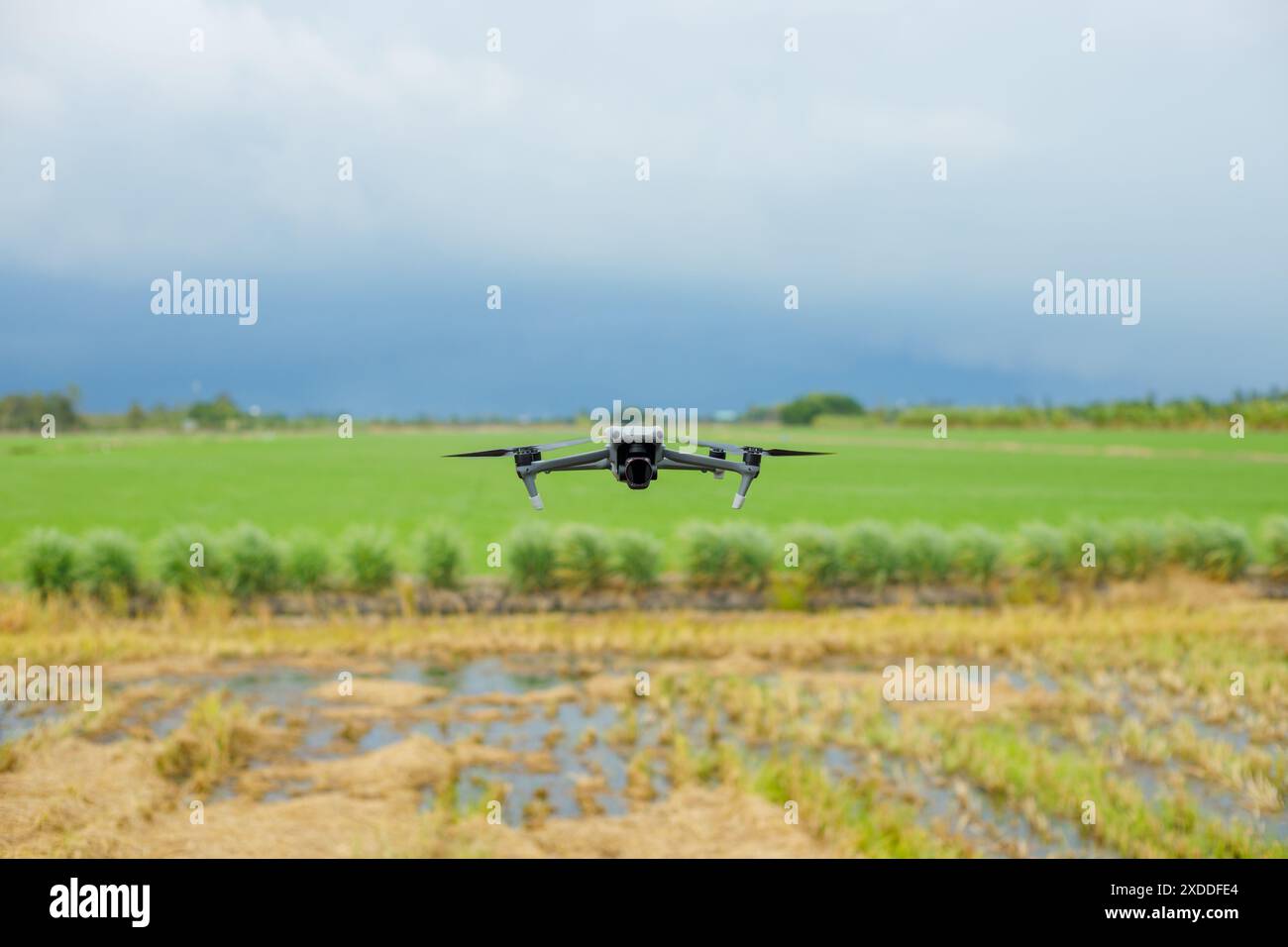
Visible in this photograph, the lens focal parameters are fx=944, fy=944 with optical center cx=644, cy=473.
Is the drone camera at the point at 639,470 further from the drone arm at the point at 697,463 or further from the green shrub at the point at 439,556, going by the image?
the green shrub at the point at 439,556

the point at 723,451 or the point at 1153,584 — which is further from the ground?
the point at 723,451

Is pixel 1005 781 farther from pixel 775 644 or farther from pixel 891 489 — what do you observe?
pixel 891 489

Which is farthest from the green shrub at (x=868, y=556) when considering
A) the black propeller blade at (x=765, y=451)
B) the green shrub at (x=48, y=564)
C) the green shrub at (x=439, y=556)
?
the black propeller blade at (x=765, y=451)

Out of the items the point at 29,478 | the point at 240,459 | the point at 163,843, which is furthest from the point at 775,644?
the point at 240,459

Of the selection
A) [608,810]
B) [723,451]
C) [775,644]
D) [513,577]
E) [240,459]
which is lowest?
[608,810]

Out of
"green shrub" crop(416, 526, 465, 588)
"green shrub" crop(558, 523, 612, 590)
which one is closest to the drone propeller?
"green shrub" crop(558, 523, 612, 590)

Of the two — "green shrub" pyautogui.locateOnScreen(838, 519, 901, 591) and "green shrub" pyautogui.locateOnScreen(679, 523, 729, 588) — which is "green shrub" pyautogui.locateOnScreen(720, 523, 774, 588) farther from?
"green shrub" pyautogui.locateOnScreen(838, 519, 901, 591)

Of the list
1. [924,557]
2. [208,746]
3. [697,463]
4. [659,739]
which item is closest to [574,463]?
[697,463]
